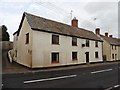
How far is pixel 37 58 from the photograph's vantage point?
2189 cm

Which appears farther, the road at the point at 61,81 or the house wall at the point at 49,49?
the house wall at the point at 49,49

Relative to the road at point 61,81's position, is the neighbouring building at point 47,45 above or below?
above

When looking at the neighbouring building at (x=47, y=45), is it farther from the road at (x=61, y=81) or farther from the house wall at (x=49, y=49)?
the road at (x=61, y=81)

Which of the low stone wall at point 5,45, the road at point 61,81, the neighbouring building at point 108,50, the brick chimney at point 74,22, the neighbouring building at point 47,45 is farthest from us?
the low stone wall at point 5,45

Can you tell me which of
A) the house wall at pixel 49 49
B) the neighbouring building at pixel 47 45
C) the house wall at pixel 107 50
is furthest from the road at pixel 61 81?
the house wall at pixel 107 50

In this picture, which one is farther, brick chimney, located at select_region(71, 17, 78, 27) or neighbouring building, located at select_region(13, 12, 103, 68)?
brick chimney, located at select_region(71, 17, 78, 27)

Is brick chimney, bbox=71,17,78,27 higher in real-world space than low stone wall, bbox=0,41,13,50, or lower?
higher

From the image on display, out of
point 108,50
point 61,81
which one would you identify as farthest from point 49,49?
point 108,50

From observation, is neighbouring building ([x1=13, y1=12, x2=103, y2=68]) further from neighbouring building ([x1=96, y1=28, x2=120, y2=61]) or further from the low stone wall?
the low stone wall

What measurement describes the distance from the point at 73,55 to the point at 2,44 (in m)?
28.6

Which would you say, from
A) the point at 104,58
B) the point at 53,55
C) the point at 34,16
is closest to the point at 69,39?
the point at 53,55

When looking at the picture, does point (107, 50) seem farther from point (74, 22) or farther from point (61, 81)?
point (61, 81)

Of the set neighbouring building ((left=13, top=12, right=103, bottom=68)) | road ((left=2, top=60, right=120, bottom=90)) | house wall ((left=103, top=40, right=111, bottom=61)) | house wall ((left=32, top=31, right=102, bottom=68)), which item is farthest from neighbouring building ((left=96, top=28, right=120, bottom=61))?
road ((left=2, top=60, right=120, bottom=90))

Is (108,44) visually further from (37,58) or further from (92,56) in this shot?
(37,58)
